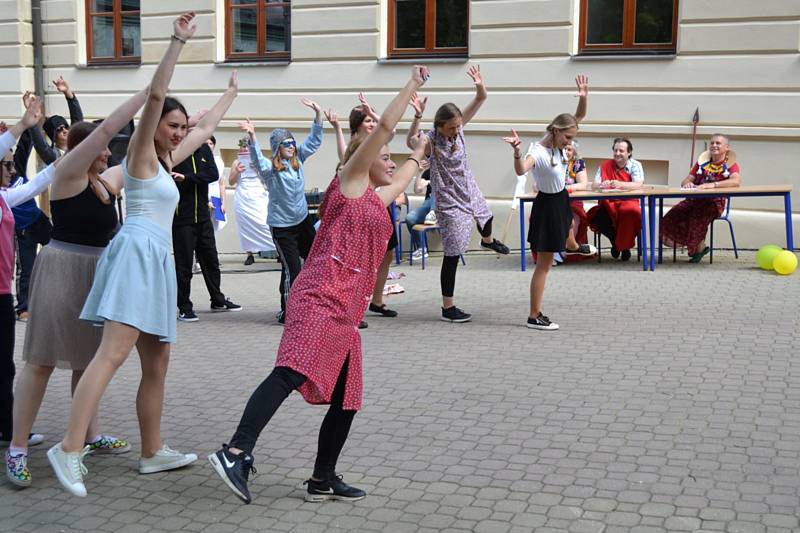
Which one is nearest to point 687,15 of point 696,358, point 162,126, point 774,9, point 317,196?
point 774,9

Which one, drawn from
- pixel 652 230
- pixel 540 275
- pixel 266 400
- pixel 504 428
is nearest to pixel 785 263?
pixel 652 230

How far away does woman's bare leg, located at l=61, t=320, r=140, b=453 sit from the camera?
4.88m

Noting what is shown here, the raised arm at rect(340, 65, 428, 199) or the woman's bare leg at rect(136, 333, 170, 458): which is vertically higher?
the raised arm at rect(340, 65, 428, 199)

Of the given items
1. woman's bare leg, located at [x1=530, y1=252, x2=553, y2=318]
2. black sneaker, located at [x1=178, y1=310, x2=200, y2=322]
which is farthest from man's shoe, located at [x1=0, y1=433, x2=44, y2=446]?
woman's bare leg, located at [x1=530, y1=252, x2=553, y2=318]

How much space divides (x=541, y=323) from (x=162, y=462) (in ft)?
14.1

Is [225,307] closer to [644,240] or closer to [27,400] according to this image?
[644,240]

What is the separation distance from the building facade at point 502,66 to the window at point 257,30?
0.07ft

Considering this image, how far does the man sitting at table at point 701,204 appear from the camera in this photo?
489 inches

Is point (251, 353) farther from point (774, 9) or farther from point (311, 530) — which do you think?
point (774, 9)

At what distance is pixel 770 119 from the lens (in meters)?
13.2

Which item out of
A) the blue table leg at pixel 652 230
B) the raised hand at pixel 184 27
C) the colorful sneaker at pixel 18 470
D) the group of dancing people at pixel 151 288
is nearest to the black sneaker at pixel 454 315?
the blue table leg at pixel 652 230

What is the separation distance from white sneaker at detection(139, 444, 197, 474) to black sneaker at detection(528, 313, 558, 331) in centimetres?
417

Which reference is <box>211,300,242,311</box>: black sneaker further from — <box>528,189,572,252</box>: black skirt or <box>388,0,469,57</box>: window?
<box>388,0,469,57</box>: window

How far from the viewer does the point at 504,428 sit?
6074 millimetres
